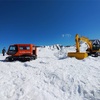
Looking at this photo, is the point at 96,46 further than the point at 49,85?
Yes

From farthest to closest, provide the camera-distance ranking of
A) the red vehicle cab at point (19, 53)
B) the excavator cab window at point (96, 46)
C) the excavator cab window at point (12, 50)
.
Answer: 1. the excavator cab window at point (96, 46)
2. the excavator cab window at point (12, 50)
3. the red vehicle cab at point (19, 53)

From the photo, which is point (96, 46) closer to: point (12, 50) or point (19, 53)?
point (19, 53)

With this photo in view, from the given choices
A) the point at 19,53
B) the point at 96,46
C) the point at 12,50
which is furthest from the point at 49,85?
the point at 96,46

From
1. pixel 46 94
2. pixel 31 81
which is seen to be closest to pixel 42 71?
pixel 31 81

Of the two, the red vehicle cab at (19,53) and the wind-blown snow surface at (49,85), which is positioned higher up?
the red vehicle cab at (19,53)

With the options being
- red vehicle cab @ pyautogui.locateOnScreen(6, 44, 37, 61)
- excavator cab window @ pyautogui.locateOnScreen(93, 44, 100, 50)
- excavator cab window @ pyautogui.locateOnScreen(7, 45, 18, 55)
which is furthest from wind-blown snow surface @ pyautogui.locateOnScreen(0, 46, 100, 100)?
excavator cab window @ pyautogui.locateOnScreen(93, 44, 100, 50)

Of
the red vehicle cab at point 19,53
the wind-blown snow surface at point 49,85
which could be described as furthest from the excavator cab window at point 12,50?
the wind-blown snow surface at point 49,85

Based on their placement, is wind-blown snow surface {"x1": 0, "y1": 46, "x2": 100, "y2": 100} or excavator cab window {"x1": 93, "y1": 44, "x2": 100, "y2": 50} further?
excavator cab window {"x1": 93, "y1": 44, "x2": 100, "y2": 50}

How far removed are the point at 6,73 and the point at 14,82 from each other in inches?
76.9

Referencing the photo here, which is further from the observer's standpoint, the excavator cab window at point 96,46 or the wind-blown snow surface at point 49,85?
the excavator cab window at point 96,46

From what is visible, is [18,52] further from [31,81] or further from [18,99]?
[18,99]

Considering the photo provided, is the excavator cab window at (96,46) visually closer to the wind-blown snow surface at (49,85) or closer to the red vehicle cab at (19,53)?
the red vehicle cab at (19,53)

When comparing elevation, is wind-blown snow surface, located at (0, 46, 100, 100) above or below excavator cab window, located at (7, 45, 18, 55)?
below

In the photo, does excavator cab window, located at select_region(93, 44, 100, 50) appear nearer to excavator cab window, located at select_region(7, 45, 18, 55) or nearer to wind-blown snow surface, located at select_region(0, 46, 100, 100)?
excavator cab window, located at select_region(7, 45, 18, 55)
